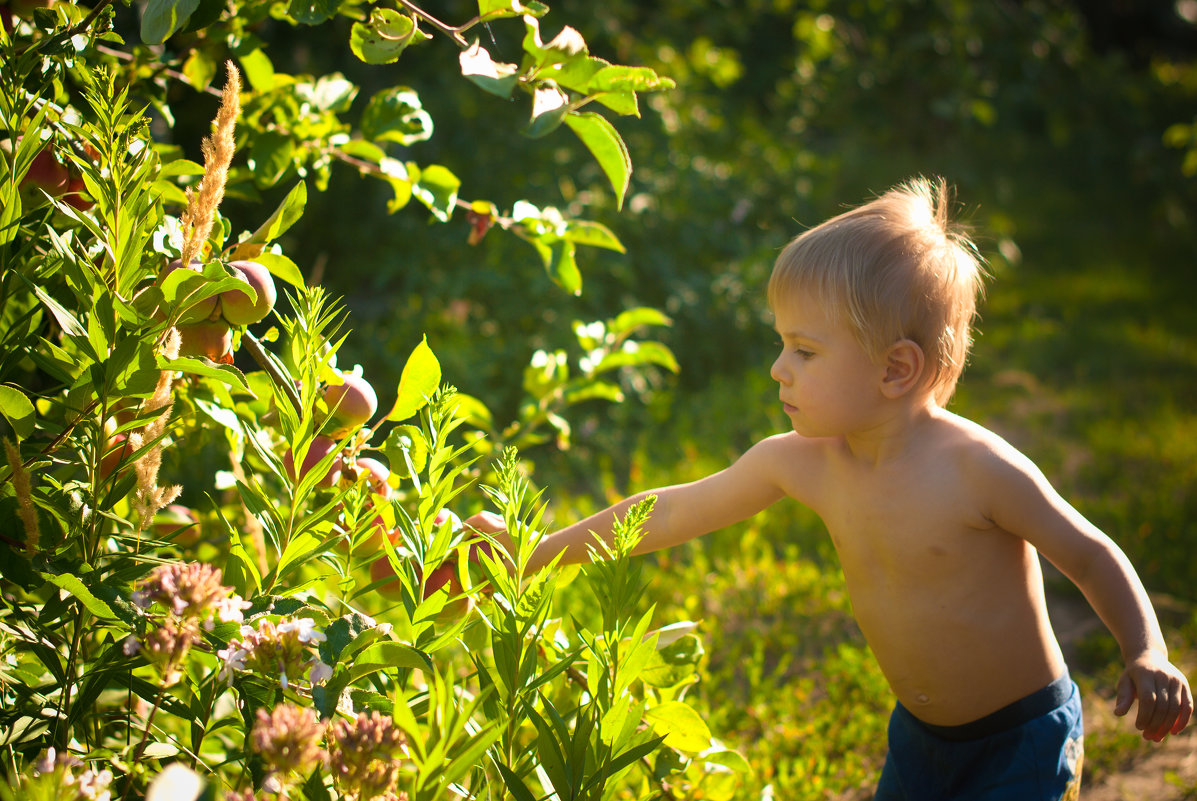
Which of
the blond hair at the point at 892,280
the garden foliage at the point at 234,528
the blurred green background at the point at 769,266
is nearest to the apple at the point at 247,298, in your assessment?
the garden foliage at the point at 234,528

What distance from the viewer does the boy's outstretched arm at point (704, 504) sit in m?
1.31

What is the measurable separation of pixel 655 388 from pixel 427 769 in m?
3.12

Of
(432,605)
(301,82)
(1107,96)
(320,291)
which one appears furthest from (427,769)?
(1107,96)

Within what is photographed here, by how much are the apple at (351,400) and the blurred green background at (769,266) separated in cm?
116

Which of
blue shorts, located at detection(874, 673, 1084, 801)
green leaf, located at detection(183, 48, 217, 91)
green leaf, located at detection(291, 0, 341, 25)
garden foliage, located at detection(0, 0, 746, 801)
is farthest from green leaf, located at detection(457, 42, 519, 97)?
blue shorts, located at detection(874, 673, 1084, 801)

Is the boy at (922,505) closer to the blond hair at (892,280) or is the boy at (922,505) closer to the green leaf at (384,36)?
the blond hair at (892,280)

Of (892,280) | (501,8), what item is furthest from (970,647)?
(501,8)

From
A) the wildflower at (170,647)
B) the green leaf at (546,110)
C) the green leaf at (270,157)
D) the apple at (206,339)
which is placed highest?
the green leaf at (546,110)

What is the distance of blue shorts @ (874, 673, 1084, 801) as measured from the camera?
50.7 inches

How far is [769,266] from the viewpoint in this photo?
4.10 meters

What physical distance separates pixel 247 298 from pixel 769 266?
11.1ft

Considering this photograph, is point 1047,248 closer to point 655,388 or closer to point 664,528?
point 655,388

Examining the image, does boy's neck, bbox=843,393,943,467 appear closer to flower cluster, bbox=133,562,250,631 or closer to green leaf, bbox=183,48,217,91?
flower cluster, bbox=133,562,250,631

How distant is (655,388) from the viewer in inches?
148
